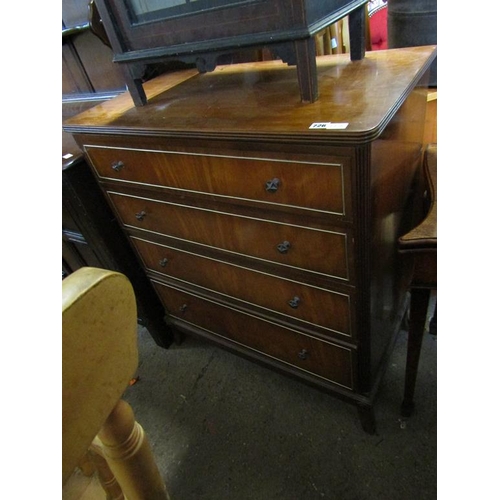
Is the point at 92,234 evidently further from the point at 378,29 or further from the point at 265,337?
the point at 378,29

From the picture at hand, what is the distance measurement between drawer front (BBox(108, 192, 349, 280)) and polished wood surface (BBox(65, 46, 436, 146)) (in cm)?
24

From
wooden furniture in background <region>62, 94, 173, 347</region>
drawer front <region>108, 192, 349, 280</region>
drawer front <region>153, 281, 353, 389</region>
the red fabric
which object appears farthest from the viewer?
the red fabric

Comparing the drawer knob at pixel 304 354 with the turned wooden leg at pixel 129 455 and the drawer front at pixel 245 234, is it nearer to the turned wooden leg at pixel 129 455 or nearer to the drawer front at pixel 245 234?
the drawer front at pixel 245 234

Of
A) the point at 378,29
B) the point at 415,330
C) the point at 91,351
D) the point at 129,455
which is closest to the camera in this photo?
the point at 91,351

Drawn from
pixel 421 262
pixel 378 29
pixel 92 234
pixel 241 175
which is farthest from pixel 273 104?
pixel 378 29

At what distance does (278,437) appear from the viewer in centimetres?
128

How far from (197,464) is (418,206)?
1258 mm

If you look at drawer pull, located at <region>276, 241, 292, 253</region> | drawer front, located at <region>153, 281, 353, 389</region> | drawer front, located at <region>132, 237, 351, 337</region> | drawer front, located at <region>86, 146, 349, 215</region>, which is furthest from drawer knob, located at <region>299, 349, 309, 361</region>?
drawer front, located at <region>86, 146, 349, 215</region>

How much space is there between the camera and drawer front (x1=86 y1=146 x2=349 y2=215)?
707mm

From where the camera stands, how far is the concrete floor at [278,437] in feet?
3.73

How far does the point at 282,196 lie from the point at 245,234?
204mm

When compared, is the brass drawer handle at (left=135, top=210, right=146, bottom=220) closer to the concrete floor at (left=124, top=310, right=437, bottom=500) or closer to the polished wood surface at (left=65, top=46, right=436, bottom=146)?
the polished wood surface at (left=65, top=46, right=436, bottom=146)
